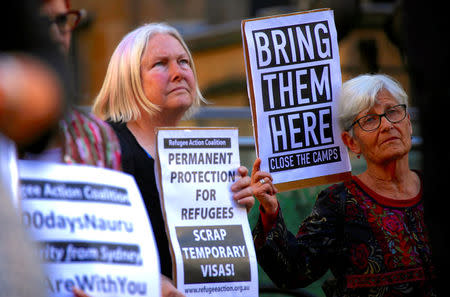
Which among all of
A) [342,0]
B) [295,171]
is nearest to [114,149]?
[295,171]

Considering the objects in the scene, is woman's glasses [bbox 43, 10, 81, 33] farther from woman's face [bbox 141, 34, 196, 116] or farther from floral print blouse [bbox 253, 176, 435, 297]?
floral print blouse [bbox 253, 176, 435, 297]

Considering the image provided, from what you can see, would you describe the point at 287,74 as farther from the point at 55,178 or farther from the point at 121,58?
the point at 55,178

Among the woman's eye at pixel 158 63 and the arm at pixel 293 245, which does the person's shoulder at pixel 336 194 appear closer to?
the arm at pixel 293 245

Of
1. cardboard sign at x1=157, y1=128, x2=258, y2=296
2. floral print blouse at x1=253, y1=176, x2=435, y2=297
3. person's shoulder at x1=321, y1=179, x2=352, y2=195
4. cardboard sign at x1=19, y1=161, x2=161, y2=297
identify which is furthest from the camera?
person's shoulder at x1=321, y1=179, x2=352, y2=195

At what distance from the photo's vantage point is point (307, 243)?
13.3 feet

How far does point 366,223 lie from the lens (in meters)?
3.99

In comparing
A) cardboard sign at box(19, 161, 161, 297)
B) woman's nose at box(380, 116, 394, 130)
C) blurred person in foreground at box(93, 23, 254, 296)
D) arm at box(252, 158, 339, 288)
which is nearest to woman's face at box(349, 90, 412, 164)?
woman's nose at box(380, 116, 394, 130)

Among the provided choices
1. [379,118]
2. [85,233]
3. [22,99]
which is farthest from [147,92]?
[22,99]

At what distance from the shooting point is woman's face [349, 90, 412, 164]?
416 cm

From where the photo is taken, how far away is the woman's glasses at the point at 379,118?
4.19 metres

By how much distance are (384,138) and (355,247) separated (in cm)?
55

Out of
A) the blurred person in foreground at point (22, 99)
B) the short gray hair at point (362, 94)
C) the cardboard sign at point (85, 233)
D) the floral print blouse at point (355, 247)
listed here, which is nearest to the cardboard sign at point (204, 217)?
the floral print blouse at point (355, 247)

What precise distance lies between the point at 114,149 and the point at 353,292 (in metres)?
1.43

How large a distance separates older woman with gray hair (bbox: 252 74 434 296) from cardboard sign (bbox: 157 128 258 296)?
0.66 ft
